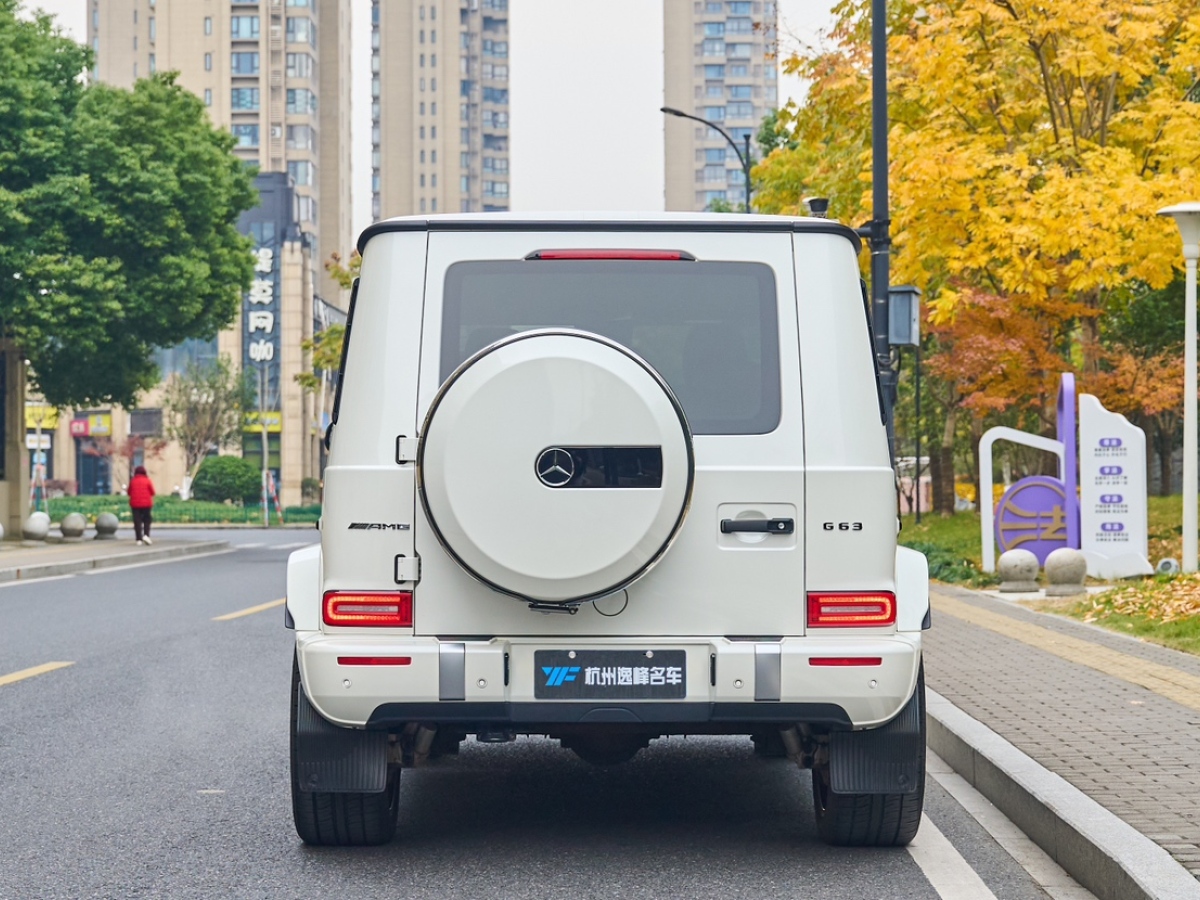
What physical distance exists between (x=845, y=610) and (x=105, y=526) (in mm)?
34184

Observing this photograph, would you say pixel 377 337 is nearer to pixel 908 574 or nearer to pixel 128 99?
pixel 908 574

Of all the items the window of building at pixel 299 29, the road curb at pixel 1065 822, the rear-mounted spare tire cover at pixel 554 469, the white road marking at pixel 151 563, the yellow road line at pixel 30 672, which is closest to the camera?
the road curb at pixel 1065 822

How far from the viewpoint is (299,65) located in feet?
363

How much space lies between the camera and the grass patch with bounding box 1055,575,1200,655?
1205cm

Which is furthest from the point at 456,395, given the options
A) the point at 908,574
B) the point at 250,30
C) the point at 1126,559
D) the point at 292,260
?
the point at 250,30

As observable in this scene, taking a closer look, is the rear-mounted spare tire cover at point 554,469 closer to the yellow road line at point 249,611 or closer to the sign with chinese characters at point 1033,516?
the yellow road line at point 249,611

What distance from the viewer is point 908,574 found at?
5.62m

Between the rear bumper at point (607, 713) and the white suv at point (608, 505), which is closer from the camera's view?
the white suv at point (608, 505)

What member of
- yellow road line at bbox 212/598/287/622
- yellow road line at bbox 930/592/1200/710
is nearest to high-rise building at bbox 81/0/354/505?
yellow road line at bbox 212/598/287/622

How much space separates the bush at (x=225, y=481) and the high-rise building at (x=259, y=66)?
1467 inches

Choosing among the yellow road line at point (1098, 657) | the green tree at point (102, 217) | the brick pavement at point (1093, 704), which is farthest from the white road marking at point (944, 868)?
the green tree at point (102, 217)

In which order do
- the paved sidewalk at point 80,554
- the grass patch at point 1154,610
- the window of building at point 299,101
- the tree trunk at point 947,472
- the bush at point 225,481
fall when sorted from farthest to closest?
the window of building at point 299,101
the bush at point 225,481
the tree trunk at point 947,472
the paved sidewalk at point 80,554
the grass patch at point 1154,610

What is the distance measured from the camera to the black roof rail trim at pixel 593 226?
5.41 metres

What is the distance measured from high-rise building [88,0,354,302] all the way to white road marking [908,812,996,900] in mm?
101813
